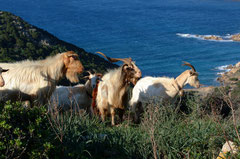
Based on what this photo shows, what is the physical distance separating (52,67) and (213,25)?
115929mm

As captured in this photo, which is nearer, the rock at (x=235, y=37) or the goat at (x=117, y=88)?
the goat at (x=117, y=88)

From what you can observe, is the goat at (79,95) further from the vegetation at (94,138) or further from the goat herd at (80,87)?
the vegetation at (94,138)

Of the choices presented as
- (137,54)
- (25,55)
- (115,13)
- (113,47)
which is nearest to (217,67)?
(137,54)

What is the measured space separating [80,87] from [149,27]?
113816mm

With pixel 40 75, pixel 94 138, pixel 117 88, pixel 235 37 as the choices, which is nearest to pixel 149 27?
pixel 235 37

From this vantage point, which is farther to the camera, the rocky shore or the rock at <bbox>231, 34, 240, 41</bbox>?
the rock at <bbox>231, 34, 240, 41</bbox>

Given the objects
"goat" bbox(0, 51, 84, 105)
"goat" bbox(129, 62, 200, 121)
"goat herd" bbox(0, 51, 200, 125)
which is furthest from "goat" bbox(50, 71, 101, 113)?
"goat" bbox(0, 51, 84, 105)

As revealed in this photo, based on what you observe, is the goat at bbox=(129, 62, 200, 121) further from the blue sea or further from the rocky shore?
the blue sea

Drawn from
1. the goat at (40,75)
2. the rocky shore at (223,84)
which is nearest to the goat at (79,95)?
the goat at (40,75)

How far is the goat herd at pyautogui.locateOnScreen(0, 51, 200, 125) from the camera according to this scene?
842 centimetres

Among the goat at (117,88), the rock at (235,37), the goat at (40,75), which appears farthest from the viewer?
the rock at (235,37)

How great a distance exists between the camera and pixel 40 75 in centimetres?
861

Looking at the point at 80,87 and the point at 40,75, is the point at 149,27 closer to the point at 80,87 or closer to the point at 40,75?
the point at 80,87

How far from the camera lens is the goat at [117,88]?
9617 millimetres
